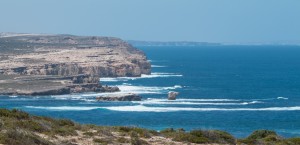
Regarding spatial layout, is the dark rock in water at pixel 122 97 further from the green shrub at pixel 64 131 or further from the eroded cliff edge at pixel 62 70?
the green shrub at pixel 64 131

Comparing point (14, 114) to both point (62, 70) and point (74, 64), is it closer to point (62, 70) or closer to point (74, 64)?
point (62, 70)

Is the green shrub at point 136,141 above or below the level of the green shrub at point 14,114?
below

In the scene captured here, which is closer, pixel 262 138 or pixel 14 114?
pixel 14 114

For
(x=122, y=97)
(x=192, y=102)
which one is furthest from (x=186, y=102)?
(x=122, y=97)

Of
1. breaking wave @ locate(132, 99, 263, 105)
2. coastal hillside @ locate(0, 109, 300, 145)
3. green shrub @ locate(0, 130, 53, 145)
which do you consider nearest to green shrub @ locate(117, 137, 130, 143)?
coastal hillside @ locate(0, 109, 300, 145)

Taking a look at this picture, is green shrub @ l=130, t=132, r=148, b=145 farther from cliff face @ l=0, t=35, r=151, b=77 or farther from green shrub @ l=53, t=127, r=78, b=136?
cliff face @ l=0, t=35, r=151, b=77

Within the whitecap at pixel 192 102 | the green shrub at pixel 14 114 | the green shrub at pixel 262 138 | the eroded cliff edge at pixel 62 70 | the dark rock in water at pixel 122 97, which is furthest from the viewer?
the eroded cliff edge at pixel 62 70

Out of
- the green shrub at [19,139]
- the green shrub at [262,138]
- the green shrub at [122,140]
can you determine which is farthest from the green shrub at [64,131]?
the green shrub at [262,138]

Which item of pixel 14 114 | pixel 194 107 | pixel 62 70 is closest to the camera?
pixel 14 114

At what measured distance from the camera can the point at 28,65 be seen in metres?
109

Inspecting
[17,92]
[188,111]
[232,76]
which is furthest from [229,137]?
[232,76]

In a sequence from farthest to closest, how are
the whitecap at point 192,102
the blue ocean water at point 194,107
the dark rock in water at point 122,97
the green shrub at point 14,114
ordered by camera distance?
the dark rock in water at point 122,97 → the whitecap at point 192,102 → the blue ocean water at point 194,107 → the green shrub at point 14,114

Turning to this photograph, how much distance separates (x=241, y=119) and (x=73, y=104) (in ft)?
65.0

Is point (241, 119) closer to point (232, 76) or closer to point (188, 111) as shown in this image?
point (188, 111)
